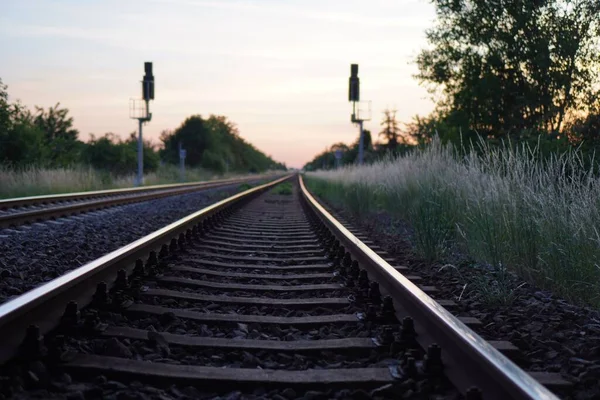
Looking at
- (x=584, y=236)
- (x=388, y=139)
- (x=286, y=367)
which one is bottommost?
(x=286, y=367)

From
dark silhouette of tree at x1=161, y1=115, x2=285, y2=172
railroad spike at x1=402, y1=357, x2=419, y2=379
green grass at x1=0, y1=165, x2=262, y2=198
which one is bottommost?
railroad spike at x1=402, y1=357, x2=419, y2=379

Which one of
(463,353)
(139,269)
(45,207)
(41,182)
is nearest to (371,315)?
(463,353)

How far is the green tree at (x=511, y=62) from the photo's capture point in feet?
62.1

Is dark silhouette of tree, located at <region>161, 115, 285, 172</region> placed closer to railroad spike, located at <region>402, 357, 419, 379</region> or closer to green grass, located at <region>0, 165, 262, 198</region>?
green grass, located at <region>0, 165, 262, 198</region>

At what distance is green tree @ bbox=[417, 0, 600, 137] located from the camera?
18938 millimetres

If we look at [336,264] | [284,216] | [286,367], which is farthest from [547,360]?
[284,216]

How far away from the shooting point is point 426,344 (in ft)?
9.39

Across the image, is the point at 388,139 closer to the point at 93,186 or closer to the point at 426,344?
the point at 93,186

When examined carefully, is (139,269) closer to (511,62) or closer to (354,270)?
(354,270)

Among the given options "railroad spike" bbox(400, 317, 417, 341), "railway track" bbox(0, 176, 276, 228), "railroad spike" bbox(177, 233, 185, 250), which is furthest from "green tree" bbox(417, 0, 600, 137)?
"railroad spike" bbox(400, 317, 417, 341)

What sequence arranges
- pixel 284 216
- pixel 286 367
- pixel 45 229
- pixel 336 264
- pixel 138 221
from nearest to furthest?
pixel 286 367, pixel 336 264, pixel 45 229, pixel 138 221, pixel 284 216

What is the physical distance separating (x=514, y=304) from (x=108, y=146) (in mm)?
37328

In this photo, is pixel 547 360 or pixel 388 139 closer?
pixel 547 360

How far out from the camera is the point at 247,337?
11.0 ft
